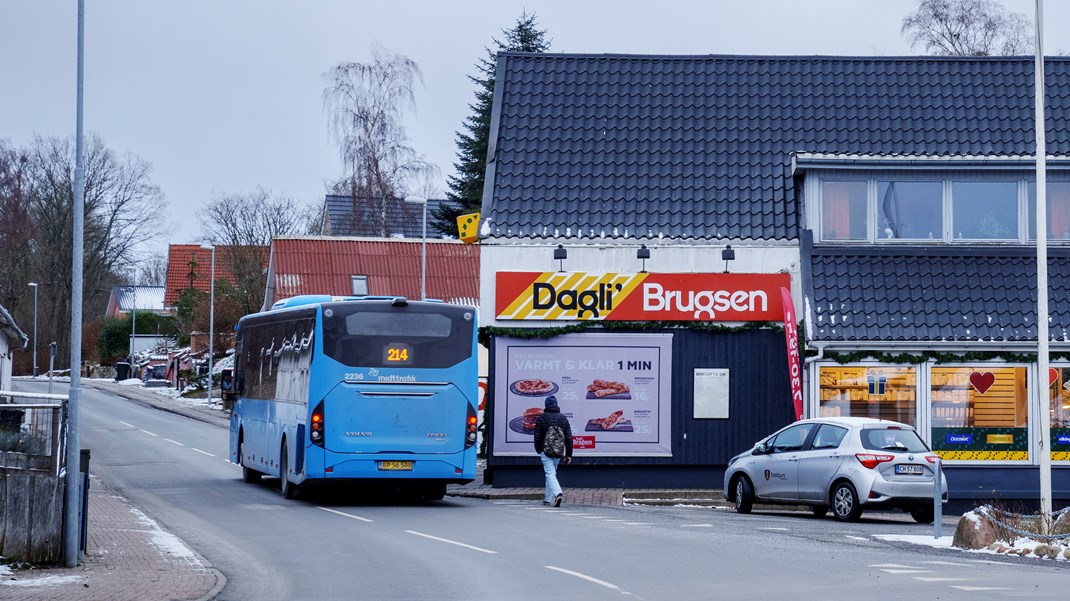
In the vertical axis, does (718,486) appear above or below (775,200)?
below

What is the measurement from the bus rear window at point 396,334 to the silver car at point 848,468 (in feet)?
17.3

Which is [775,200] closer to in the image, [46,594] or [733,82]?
[733,82]

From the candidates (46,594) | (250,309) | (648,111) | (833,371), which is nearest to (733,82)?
(648,111)

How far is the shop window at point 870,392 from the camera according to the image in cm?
2598

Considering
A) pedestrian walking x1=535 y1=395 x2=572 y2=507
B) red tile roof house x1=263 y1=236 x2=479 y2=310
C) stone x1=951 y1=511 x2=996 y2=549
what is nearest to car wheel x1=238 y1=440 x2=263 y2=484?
pedestrian walking x1=535 y1=395 x2=572 y2=507

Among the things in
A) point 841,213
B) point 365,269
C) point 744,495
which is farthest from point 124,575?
point 365,269

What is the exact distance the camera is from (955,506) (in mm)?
25422

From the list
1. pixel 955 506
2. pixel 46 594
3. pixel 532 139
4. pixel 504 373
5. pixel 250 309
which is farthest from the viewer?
pixel 250 309

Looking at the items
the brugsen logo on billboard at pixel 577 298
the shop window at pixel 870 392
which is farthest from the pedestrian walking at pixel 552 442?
the shop window at pixel 870 392

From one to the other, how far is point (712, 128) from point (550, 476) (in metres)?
9.53

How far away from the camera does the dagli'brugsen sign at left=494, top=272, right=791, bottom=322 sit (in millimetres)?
26938

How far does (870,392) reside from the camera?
26.1 m

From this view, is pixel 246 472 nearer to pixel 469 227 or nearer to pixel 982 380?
pixel 469 227

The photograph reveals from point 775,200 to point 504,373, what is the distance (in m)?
6.47
